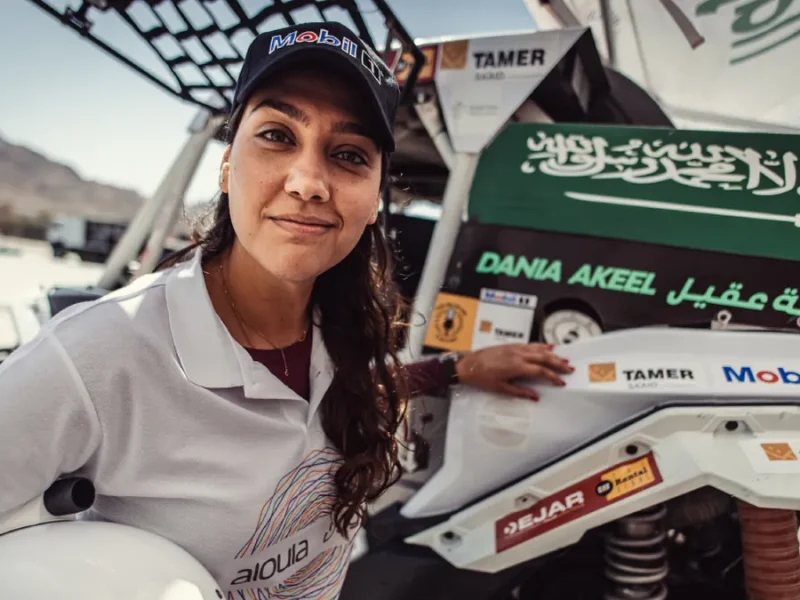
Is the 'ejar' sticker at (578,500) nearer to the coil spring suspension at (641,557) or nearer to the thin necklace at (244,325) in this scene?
the coil spring suspension at (641,557)

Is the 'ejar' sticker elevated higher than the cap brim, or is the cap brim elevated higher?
the cap brim

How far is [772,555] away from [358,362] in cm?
118

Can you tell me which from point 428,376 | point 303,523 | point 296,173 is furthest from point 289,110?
point 428,376

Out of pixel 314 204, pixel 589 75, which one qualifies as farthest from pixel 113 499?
pixel 589 75

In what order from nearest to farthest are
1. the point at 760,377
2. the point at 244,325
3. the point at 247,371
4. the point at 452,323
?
the point at 247,371, the point at 244,325, the point at 760,377, the point at 452,323

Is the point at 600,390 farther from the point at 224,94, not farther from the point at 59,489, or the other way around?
the point at 224,94

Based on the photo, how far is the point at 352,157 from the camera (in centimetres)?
104

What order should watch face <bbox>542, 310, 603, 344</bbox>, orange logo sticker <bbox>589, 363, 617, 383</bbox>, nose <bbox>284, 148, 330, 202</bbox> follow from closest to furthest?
nose <bbox>284, 148, 330, 202</bbox> → orange logo sticker <bbox>589, 363, 617, 383</bbox> → watch face <bbox>542, 310, 603, 344</bbox>

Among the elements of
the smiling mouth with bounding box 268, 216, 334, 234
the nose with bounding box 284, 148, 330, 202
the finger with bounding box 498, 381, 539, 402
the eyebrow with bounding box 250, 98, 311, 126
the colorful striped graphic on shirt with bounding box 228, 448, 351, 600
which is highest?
the eyebrow with bounding box 250, 98, 311, 126

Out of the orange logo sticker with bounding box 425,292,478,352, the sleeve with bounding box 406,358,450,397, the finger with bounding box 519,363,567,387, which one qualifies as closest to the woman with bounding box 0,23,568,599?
the sleeve with bounding box 406,358,450,397

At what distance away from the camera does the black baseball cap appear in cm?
96

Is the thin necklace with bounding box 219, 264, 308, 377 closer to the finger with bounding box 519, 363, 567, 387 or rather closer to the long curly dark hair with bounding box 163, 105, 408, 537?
the long curly dark hair with bounding box 163, 105, 408, 537

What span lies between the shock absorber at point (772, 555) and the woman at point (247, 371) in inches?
40.9

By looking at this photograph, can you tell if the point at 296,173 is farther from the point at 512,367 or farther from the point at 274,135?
the point at 512,367
